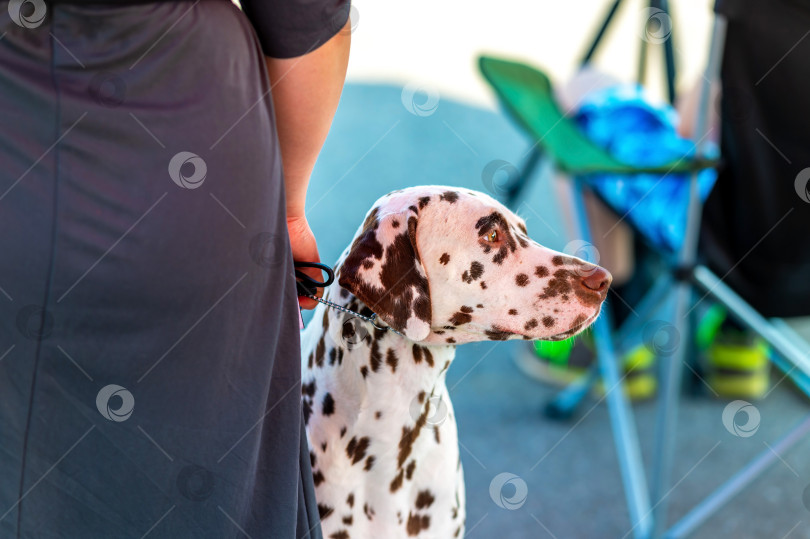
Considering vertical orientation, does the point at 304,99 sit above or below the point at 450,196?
above

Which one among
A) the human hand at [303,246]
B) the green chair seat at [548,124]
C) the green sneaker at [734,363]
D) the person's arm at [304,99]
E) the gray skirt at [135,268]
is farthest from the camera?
the green sneaker at [734,363]

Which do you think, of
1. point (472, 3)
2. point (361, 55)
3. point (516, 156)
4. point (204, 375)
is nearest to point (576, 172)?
point (204, 375)

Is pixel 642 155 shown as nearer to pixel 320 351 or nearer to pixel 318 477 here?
pixel 320 351

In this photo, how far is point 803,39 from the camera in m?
1.98

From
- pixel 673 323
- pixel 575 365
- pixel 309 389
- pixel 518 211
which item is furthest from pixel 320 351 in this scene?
pixel 575 365

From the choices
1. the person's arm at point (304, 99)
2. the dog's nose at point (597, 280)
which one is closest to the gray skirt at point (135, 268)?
the person's arm at point (304, 99)

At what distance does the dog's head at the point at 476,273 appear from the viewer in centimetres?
143

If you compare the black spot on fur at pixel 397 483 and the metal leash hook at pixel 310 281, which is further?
the black spot on fur at pixel 397 483

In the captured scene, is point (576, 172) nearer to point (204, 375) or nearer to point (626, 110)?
point (626, 110)

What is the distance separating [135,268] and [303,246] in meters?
0.39

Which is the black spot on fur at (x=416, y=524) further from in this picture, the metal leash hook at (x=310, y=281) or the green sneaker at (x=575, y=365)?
the green sneaker at (x=575, y=365)

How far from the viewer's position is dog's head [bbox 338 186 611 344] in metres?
1.43

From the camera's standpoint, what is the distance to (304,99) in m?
1.19

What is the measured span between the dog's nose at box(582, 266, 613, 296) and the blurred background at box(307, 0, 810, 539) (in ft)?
2.05
